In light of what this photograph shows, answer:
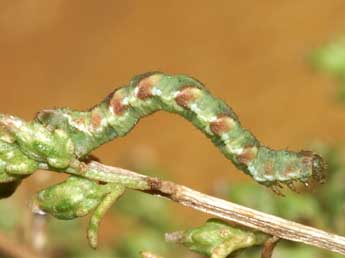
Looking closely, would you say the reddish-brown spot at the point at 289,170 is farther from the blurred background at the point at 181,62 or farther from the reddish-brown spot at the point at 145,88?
the blurred background at the point at 181,62

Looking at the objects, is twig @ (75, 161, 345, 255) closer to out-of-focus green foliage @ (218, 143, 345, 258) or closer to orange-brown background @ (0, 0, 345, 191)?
out-of-focus green foliage @ (218, 143, 345, 258)

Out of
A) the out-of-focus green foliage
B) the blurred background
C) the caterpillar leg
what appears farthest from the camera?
the blurred background

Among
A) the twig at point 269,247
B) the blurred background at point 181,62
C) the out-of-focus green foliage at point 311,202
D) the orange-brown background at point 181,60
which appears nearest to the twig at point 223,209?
the twig at point 269,247

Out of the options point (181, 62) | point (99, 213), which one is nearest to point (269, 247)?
point (99, 213)

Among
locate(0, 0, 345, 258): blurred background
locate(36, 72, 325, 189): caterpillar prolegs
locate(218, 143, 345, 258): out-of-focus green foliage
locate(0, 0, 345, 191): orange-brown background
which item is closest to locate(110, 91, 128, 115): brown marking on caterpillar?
locate(36, 72, 325, 189): caterpillar prolegs

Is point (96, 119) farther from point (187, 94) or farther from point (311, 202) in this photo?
point (311, 202)

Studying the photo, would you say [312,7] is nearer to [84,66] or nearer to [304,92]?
[304,92]

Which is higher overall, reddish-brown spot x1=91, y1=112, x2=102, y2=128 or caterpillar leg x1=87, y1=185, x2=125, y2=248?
reddish-brown spot x1=91, y1=112, x2=102, y2=128
